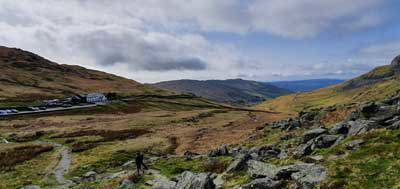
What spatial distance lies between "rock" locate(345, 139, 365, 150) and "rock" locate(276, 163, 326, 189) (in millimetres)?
5606

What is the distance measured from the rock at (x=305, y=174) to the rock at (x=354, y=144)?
18.4 feet

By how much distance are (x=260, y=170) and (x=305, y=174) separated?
4481 mm

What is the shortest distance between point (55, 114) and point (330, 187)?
5821 inches

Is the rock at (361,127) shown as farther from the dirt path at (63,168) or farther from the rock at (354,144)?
the dirt path at (63,168)

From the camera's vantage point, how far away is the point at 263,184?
23.9 m

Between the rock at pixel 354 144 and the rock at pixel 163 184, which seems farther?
the rock at pixel 163 184

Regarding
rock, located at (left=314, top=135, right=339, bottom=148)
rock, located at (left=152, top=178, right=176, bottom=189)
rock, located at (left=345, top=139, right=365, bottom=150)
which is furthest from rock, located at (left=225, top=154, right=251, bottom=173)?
rock, located at (left=345, top=139, right=365, bottom=150)

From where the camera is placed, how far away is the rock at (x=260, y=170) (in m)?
26.4

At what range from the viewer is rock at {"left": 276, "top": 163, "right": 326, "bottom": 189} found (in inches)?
891

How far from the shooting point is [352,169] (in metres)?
23.8

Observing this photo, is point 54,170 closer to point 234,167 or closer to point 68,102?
point 234,167

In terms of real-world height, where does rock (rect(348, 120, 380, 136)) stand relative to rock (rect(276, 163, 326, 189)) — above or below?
above

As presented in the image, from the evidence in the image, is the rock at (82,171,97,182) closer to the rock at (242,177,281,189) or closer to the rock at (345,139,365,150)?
the rock at (242,177,281,189)

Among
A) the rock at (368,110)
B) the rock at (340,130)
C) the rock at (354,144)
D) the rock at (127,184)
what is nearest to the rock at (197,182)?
the rock at (127,184)
